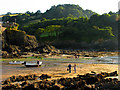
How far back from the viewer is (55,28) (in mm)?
112375

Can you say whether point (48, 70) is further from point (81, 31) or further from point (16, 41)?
point (81, 31)

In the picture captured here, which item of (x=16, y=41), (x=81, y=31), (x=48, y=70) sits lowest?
(x=48, y=70)

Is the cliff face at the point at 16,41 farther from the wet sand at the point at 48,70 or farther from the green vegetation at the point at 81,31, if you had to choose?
the wet sand at the point at 48,70

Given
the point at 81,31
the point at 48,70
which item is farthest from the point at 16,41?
the point at 48,70

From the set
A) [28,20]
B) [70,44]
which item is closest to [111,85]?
[70,44]

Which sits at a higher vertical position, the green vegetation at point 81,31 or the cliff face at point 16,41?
the green vegetation at point 81,31

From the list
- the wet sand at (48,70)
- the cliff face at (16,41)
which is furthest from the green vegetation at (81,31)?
the wet sand at (48,70)

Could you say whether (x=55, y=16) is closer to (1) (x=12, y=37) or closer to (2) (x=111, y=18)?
(2) (x=111, y=18)

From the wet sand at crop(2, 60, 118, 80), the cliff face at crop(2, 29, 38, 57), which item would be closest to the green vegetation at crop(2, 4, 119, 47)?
the cliff face at crop(2, 29, 38, 57)

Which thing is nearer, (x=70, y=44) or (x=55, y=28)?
(x=70, y=44)

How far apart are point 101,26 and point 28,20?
7524 cm

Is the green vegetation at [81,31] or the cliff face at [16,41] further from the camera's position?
the green vegetation at [81,31]

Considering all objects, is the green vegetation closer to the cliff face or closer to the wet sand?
the cliff face

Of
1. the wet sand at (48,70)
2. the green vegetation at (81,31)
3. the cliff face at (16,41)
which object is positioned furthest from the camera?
the green vegetation at (81,31)
